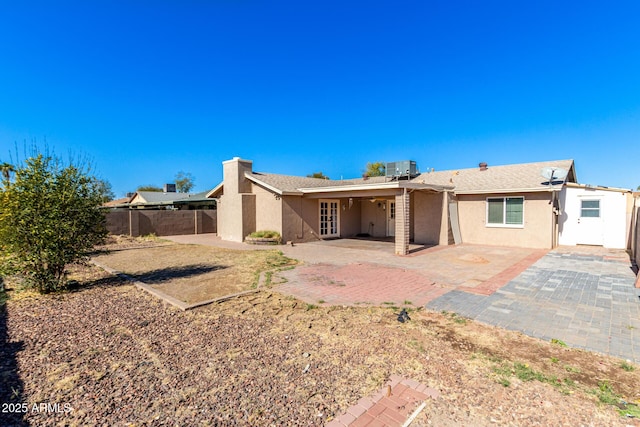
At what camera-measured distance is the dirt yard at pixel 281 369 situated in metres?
2.84

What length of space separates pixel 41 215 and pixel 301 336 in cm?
644

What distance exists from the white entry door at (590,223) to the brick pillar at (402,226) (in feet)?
27.9

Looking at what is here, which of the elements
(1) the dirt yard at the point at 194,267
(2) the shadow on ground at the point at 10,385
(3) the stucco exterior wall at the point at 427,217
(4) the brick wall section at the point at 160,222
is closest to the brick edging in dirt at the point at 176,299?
(1) the dirt yard at the point at 194,267

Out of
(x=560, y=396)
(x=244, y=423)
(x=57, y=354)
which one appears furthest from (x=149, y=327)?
(x=560, y=396)

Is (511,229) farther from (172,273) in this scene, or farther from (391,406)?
(172,273)

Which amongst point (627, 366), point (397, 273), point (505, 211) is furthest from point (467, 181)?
point (627, 366)

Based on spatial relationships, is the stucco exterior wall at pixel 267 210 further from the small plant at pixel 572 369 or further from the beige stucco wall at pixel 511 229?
the small plant at pixel 572 369

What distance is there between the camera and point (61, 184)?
6969mm

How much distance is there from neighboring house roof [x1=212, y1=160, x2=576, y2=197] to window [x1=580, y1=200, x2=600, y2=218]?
136cm

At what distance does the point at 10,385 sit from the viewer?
327 cm

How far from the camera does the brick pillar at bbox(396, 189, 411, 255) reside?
1211 cm

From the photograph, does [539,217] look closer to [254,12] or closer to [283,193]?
[283,193]

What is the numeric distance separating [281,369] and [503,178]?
51.4 feet

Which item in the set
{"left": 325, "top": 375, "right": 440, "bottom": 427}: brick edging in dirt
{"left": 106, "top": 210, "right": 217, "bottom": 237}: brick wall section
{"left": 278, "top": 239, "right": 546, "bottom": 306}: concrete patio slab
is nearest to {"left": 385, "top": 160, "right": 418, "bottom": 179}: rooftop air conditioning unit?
{"left": 278, "top": 239, "right": 546, "bottom": 306}: concrete patio slab
